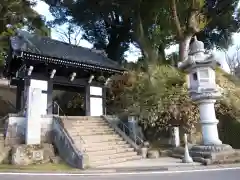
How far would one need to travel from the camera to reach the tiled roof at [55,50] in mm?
11465

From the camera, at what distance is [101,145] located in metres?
9.80

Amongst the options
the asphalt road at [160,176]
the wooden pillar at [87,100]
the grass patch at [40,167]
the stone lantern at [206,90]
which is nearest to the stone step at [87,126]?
the wooden pillar at [87,100]

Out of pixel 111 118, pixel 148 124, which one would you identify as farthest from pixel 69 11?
pixel 148 124

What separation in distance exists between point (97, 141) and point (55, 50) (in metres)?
6.37

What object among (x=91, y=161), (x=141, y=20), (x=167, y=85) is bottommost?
(x=91, y=161)

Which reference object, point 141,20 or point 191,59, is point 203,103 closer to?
point 191,59

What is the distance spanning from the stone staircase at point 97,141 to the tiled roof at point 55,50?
3185 mm

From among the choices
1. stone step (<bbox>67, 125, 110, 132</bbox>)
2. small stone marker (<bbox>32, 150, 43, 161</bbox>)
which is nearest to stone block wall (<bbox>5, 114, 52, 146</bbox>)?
stone step (<bbox>67, 125, 110, 132</bbox>)

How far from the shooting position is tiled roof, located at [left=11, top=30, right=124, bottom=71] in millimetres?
11465

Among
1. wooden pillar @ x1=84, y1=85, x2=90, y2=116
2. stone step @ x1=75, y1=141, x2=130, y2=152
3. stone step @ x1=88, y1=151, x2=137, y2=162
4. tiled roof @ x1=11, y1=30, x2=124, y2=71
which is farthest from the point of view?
wooden pillar @ x1=84, y1=85, x2=90, y2=116

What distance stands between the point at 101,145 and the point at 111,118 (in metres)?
3.10

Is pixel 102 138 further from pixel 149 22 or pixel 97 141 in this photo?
pixel 149 22

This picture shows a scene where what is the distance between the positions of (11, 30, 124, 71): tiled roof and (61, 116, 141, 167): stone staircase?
125 inches

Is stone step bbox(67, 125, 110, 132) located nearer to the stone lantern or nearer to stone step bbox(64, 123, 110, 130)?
stone step bbox(64, 123, 110, 130)
